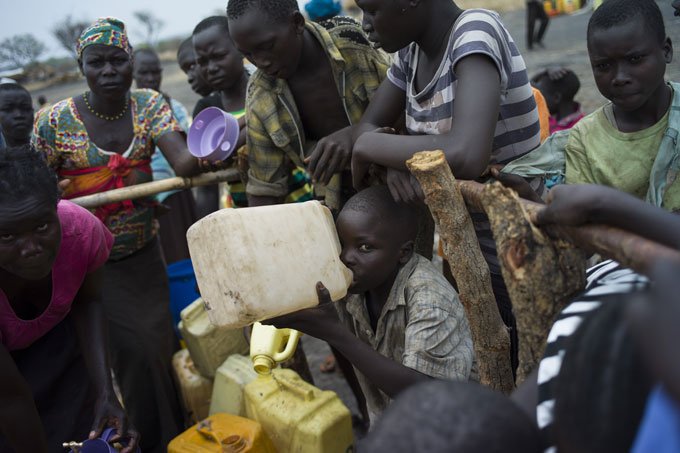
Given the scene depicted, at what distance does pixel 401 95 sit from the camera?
93.2 inches

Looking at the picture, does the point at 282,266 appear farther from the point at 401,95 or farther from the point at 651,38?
the point at 651,38

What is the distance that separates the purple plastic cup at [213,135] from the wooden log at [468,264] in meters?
1.61

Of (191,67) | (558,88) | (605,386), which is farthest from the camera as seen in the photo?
(191,67)

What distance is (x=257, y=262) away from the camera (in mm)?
1803

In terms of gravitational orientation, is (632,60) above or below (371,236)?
above

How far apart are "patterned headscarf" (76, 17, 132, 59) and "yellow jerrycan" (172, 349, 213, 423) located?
1.88 m

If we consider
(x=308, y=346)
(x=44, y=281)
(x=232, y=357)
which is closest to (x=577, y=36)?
(x=308, y=346)

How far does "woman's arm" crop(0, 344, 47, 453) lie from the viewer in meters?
2.29

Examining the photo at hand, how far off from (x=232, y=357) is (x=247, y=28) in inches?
73.0

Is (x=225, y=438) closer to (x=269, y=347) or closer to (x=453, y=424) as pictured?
(x=269, y=347)

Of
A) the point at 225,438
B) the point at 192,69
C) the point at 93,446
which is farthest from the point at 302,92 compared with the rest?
the point at 192,69

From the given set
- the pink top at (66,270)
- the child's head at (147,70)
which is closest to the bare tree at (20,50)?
the child's head at (147,70)

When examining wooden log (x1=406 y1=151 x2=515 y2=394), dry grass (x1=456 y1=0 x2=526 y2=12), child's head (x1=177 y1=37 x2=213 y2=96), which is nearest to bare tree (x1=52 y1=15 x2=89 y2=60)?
dry grass (x1=456 y1=0 x2=526 y2=12)

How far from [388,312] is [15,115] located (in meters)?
3.28
